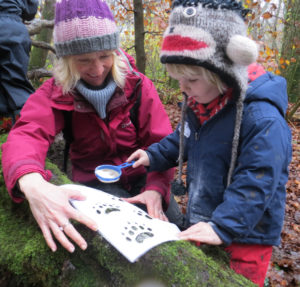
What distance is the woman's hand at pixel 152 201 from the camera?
2098 mm

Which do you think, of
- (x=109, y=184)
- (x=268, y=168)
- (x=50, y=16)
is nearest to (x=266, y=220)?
(x=268, y=168)

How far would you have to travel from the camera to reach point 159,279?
3.92 ft

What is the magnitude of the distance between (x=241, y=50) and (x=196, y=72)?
27cm

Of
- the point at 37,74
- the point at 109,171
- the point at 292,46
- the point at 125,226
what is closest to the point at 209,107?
the point at 125,226

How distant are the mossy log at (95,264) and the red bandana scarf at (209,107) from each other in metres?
0.82

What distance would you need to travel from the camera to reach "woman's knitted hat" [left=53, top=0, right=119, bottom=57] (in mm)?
1956

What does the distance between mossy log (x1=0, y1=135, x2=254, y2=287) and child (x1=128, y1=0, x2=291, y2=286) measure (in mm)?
169

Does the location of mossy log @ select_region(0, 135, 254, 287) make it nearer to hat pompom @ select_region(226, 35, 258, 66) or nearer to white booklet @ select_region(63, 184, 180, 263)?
white booklet @ select_region(63, 184, 180, 263)

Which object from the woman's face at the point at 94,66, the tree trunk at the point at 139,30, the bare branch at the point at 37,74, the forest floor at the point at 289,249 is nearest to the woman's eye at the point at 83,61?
the woman's face at the point at 94,66

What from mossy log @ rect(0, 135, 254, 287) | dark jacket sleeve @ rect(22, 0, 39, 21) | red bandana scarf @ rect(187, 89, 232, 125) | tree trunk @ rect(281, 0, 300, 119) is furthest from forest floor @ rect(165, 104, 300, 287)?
dark jacket sleeve @ rect(22, 0, 39, 21)

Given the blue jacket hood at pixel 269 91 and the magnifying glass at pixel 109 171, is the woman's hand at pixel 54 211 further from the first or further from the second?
the blue jacket hood at pixel 269 91

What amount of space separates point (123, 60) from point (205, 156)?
1.18m

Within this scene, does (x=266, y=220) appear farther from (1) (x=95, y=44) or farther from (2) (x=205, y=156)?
(1) (x=95, y=44)

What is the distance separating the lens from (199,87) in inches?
63.2
